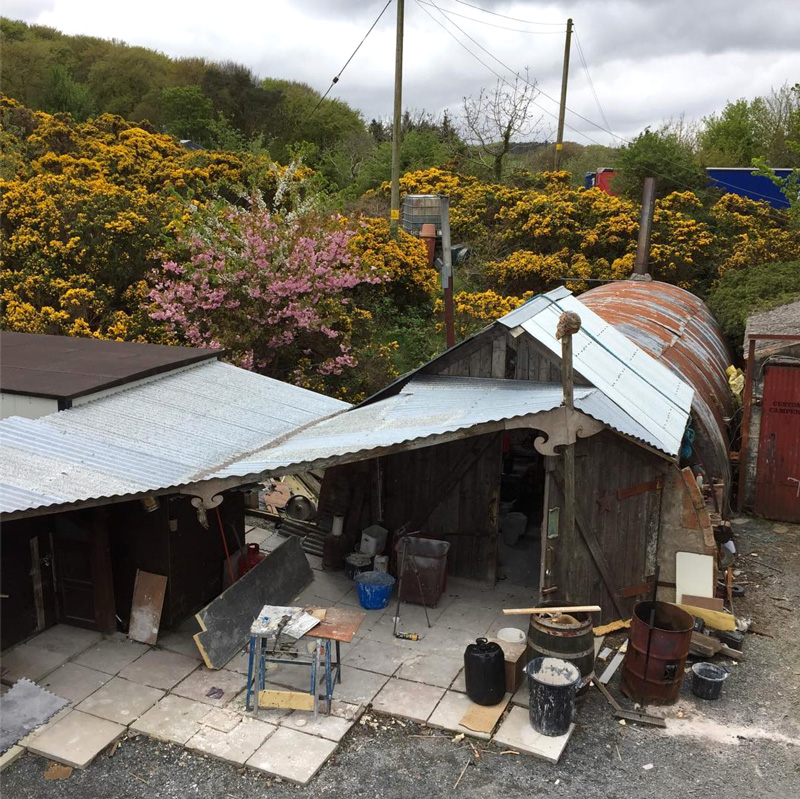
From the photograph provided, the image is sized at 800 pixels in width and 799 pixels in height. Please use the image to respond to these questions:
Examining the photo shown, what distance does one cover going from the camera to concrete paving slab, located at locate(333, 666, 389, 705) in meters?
8.23

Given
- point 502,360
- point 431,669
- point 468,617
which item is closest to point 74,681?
point 431,669

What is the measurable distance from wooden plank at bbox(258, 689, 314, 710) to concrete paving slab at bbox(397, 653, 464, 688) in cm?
125

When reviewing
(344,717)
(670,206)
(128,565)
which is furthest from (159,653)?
(670,206)

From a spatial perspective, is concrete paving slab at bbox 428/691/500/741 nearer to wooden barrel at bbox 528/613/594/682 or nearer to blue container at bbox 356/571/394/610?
wooden barrel at bbox 528/613/594/682

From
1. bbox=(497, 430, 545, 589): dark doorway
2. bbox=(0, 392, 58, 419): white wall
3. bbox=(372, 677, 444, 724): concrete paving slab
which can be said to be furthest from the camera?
bbox=(497, 430, 545, 589): dark doorway

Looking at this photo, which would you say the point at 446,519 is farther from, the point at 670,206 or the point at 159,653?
the point at 670,206

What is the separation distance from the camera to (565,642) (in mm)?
8078

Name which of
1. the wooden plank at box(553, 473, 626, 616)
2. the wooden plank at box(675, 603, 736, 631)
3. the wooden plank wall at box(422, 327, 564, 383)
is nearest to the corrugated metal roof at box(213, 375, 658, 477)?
the wooden plank wall at box(422, 327, 564, 383)

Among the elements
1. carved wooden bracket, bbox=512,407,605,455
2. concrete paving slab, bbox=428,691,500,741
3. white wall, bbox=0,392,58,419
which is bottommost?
concrete paving slab, bbox=428,691,500,741

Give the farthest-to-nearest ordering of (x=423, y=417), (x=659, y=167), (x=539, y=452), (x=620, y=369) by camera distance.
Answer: (x=659, y=167) < (x=620, y=369) < (x=539, y=452) < (x=423, y=417)

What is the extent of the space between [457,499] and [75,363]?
19.7 feet

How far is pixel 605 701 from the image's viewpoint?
27.1ft

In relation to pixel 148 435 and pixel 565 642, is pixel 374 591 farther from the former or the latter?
pixel 148 435

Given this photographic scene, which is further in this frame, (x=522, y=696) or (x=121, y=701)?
(x=522, y=696)
